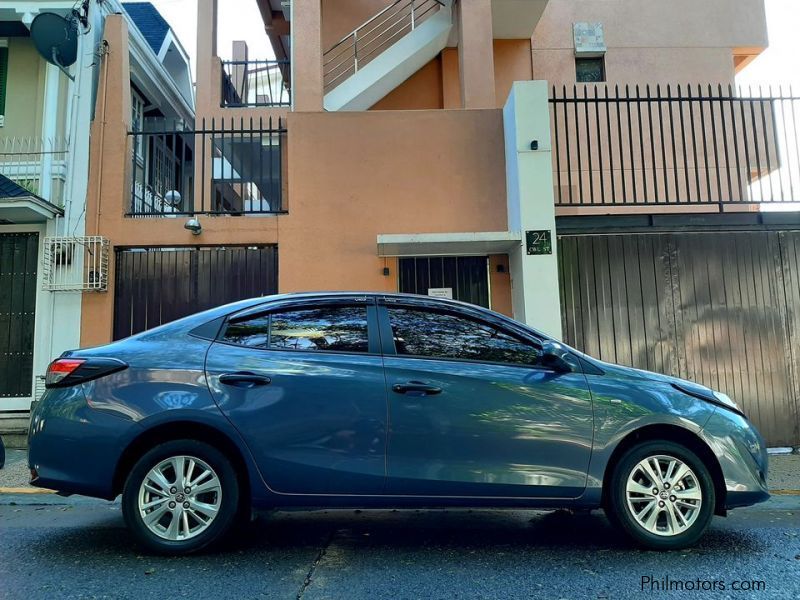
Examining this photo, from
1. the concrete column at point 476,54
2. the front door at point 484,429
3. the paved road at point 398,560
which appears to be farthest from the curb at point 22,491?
the concrete column at point 476,54

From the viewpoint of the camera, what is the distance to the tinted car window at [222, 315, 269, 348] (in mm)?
4035

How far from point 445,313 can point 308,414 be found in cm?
116

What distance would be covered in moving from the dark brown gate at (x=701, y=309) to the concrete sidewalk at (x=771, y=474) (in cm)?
62

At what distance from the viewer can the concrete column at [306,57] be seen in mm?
8688

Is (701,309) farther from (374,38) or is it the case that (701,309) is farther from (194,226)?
(374,38)

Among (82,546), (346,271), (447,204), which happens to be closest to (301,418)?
(82,546)

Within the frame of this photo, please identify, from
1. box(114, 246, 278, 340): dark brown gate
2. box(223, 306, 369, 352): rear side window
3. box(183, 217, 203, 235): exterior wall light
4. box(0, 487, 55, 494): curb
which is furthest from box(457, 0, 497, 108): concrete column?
box(0, 487, 55, 494): curb

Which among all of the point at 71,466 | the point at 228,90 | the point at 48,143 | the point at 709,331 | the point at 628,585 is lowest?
the point at 628,585

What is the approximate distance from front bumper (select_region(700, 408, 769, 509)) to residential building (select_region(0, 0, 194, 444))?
713 centimetres

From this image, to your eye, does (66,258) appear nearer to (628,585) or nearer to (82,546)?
(82,546)

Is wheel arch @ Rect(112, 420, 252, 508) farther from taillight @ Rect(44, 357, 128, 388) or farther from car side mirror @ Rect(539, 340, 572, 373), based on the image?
car side mirror @ Rect(539, 340, 572, 373)

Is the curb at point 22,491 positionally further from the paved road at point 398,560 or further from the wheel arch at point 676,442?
the wheel arch at point 676,442

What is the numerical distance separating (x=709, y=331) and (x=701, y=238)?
47.2 inches

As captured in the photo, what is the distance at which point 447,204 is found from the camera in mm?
8109
